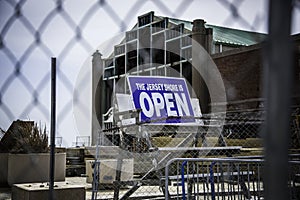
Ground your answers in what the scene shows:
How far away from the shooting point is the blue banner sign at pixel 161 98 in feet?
10.1

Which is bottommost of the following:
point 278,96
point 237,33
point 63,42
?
point 278,96

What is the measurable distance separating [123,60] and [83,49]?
23.2 inches

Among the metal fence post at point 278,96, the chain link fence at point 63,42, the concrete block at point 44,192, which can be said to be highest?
the chain link fence at point 63,42

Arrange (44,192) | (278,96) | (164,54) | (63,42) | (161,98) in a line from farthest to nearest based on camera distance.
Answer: (161,98) → (44,192) → (164,54) → (63,42) → (278,96)

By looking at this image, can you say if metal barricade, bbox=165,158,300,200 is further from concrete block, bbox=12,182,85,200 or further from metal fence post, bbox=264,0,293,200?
metal fence post, bbox=264,0,293,200

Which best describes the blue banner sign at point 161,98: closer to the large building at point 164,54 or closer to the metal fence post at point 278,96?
the large building at point 164,54

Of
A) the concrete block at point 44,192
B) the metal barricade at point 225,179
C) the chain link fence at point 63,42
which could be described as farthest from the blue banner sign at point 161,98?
the chain link fence at point 63,42

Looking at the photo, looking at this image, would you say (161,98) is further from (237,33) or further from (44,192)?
(237,33)

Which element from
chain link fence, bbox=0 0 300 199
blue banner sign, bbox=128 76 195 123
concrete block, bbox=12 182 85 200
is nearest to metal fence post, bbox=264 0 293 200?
chain link fence, bbox=0 0 300 199

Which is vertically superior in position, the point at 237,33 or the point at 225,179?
the point at 237,33

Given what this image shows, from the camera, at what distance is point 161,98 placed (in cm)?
328

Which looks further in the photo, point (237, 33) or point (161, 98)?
point (161, 98)

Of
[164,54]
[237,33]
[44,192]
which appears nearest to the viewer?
[237,33]

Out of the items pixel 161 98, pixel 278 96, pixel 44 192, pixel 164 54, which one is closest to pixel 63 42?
pixel 278 96
